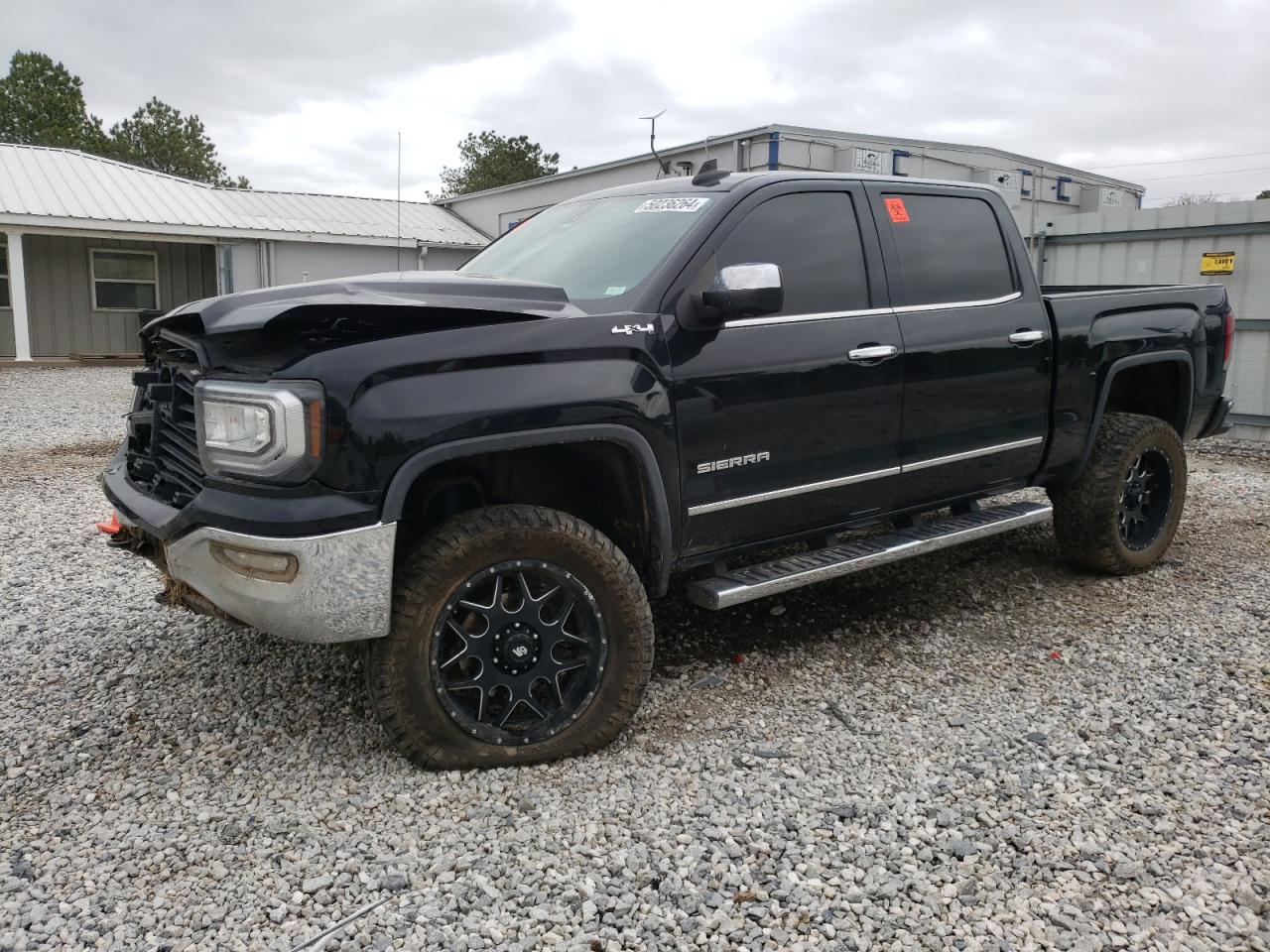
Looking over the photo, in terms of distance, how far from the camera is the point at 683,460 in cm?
357

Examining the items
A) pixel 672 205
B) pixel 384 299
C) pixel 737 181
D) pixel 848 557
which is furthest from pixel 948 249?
pixel 384 299

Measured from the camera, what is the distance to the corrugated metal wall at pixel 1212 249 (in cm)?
981

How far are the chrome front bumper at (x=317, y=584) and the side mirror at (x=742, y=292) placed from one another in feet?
4.34

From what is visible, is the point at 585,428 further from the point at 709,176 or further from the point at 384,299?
the point at 709,176

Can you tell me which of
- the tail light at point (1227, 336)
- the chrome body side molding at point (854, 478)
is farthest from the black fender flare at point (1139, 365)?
the chrome body side molding at point (854, 478)

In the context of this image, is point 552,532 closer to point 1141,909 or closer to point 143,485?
point 143,485

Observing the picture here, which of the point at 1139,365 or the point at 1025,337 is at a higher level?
the point at 1025,337

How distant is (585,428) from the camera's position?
3.29 meters

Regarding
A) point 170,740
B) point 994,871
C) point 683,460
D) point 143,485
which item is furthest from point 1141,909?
point 143,485

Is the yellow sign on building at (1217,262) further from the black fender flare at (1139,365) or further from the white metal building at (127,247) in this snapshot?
→ the white metal building at (127,247)

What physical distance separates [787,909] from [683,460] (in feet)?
4.99

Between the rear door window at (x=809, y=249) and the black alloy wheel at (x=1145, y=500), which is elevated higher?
the rear door window at (x=809, y=249)

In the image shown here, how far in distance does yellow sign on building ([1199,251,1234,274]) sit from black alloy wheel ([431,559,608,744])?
9.17 m

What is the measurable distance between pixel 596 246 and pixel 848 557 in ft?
5.29
